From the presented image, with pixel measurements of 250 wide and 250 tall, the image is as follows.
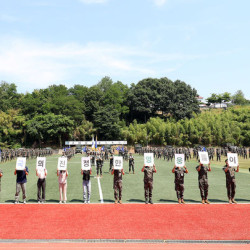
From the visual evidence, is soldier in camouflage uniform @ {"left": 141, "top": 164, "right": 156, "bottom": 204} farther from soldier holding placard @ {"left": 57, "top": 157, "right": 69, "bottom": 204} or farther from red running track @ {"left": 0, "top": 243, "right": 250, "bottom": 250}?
red running track @ {"left": 0, "top": 243, "right": 250, "bottom": 250}

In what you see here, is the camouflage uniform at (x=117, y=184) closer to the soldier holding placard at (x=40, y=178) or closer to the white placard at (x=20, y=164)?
the soldier holding placard at (x=40, y=178)

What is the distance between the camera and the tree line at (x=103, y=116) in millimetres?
74000

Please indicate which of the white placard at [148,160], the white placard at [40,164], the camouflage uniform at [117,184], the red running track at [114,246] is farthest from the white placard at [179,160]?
the white placard at [40,164]

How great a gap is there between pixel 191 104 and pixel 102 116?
2899cm

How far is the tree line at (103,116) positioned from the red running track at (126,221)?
61.9 meters

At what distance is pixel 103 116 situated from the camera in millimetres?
79438

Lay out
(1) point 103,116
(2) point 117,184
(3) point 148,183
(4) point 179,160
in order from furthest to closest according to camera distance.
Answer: (1) point 103,116 → (4) point 179,160 → (2) point 117,184 → (3) point 148,183

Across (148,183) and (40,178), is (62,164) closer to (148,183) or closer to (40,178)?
(40,178)

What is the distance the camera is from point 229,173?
1292 cm

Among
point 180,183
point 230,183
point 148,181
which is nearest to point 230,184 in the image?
point 230,183

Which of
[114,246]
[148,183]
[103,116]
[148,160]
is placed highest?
[103,116]

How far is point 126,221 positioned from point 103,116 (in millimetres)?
→ 70057

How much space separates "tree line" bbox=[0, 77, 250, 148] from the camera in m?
74.0

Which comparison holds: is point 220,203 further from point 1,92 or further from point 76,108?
point 1,92
